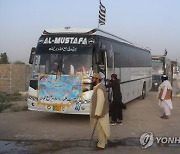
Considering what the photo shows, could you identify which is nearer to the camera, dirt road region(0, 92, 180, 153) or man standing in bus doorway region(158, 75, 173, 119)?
dirt road region(0, 92, 180, 153)

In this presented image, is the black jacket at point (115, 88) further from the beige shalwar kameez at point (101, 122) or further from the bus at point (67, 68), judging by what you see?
the beige shalwar kameez at point (101, 122)

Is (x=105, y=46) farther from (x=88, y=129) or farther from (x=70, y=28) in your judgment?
(x=88, y=129)

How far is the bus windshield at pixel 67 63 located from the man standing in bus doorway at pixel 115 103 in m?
1.00

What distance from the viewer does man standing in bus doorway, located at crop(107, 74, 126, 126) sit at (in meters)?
12.0

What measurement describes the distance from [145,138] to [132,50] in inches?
344

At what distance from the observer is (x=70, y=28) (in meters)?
12.6

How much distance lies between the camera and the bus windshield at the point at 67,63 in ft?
38.4

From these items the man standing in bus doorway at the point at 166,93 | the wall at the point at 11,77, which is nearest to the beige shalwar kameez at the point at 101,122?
the man standing in bus doorway at the point at 166,93

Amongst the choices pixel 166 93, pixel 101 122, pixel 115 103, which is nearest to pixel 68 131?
pixel 115 103

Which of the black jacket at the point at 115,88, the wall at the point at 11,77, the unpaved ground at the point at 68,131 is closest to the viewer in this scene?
the unpaved ground at the point at 68,131

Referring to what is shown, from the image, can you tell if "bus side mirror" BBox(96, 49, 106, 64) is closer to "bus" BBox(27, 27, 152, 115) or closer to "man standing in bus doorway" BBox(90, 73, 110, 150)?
"bus" BBox(27, 27, 152, 115)

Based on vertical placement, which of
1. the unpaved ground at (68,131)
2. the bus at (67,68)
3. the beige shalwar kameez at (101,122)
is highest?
the bus at (67,68)

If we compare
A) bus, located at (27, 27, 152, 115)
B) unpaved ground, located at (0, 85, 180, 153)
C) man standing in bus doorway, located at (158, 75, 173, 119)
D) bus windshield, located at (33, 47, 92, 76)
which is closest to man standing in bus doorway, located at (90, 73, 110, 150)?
unpaved ground, located at (0, 85, 180, 153)

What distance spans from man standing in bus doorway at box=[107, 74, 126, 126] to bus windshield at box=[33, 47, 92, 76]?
39.2 inches
